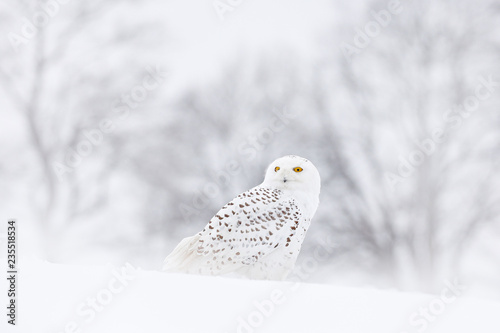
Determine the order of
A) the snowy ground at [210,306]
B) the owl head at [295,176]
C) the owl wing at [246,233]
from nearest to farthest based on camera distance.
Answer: the snowy ground at [210,306] → the owl wing at [246,233] → the owl head at [295,176]

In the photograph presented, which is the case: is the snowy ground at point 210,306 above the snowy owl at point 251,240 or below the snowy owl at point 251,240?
below

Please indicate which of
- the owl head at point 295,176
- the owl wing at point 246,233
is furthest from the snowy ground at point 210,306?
the owl head at point 295,176

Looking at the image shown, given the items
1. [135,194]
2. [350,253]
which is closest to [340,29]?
[350,253]

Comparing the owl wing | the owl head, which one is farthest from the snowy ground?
the owl head

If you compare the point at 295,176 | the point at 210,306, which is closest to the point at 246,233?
the point at 295,176

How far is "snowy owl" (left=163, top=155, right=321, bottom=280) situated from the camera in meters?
3.22

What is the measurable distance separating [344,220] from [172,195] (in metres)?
4.42

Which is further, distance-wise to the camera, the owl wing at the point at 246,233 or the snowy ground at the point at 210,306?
the owl wing at the point at 246,233

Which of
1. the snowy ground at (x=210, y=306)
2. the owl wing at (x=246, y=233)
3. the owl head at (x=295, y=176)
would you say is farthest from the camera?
the owl head at (x=295, y=176)

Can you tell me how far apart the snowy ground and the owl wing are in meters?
0.80

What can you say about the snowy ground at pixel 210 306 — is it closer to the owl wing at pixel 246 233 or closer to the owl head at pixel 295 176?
the owl wing at pixel 246 233

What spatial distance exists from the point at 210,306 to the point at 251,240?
116 centimetres

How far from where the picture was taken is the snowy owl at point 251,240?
10.6 ft

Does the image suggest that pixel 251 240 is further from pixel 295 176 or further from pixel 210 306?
pixel 210 306
